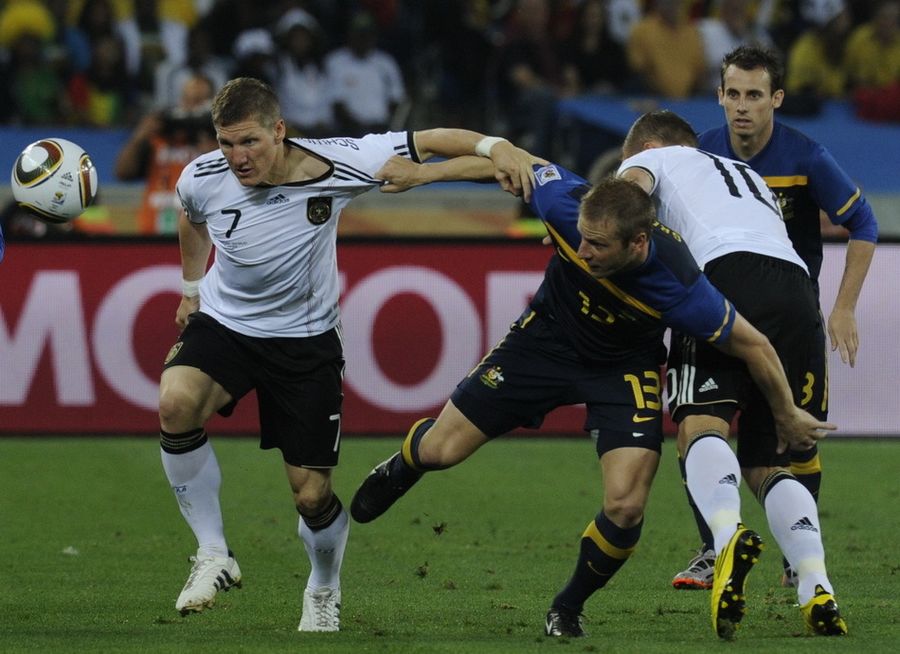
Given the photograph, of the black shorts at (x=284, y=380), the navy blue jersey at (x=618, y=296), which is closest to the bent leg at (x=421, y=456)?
the black shorts at (x=284, y=380)

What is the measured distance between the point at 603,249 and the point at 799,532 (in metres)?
1.28

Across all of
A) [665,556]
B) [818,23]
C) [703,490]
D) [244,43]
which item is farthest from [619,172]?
[818,23]

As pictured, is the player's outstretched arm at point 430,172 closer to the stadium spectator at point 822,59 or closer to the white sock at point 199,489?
the white sock at point 199,489

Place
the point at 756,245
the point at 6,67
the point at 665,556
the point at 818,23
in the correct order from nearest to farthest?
the point at 756,245 → the point at 665,556 → the point at 6,67 → the point at 818,23

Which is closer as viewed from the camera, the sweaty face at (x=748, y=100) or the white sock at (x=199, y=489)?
the white sock at (x=199, y=489)

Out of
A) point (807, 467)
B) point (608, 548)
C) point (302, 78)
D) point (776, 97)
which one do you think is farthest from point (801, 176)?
point (302, 78)

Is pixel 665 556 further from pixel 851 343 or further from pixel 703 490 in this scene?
pixel 703 490

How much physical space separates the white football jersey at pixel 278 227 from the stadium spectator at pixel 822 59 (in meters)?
12.1

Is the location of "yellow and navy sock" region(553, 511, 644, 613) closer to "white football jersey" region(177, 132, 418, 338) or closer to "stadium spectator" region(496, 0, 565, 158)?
"white football jersey" region(177, 132, 418, 338)

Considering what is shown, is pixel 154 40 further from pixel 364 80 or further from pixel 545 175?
pixel 545 175

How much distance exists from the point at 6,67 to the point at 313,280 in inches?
430

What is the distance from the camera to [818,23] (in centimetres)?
1812

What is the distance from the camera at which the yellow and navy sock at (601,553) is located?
579 centimetres

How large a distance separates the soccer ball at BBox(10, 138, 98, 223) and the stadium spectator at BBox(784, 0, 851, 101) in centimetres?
1228
